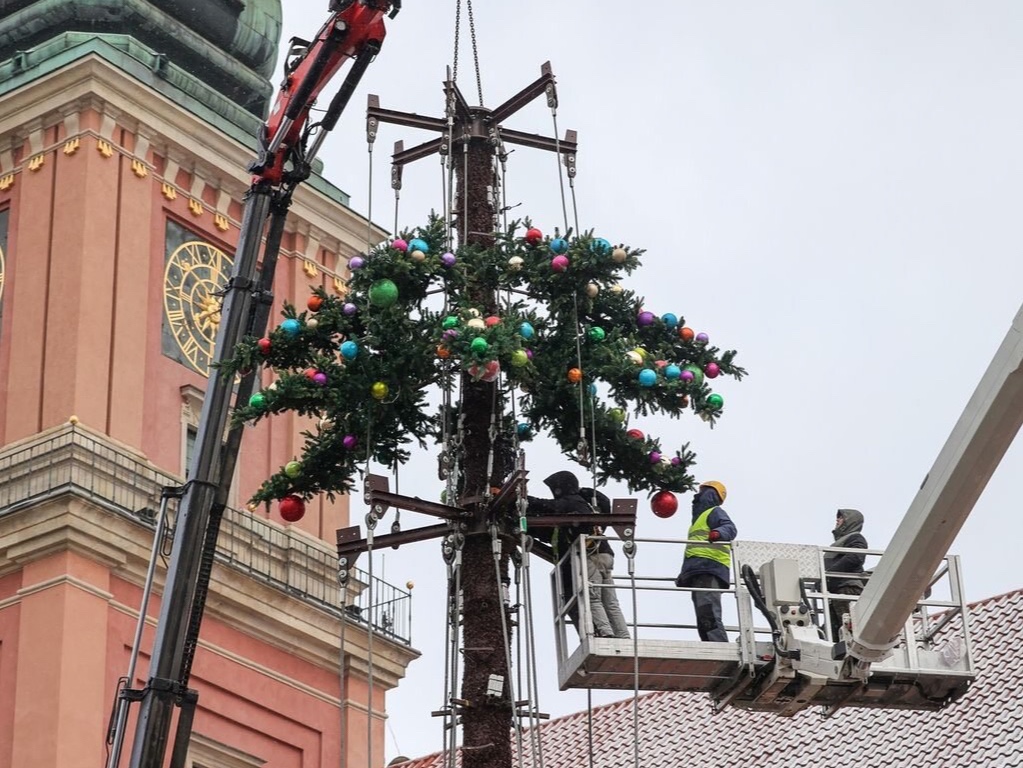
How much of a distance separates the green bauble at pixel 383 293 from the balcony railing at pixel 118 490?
13033 millimetres

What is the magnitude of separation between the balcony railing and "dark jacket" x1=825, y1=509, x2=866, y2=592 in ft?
41.8

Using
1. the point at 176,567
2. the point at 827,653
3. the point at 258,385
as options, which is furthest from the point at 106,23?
the point at 827,653

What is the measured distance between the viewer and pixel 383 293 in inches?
794

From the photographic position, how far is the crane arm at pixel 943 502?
17.6 meters

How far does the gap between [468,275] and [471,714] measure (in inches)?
133

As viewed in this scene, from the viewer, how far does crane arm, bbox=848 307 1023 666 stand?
57.8ft

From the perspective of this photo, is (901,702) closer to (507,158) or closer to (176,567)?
(507,158)

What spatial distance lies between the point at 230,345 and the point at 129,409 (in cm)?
957

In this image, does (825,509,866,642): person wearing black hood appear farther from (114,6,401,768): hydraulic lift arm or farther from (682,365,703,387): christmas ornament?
(114,6,401,768): hydraulic lift arm

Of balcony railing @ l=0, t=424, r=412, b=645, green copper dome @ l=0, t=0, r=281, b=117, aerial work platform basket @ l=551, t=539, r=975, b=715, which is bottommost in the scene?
aerial work platform basket @ l=551, t=539, r=975, b=715

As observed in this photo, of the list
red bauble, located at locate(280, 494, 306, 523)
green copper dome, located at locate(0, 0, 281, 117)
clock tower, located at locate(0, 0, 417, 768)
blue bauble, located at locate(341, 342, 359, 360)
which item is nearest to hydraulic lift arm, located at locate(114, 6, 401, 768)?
red bauble, located at locate(280, 494, 306, 523)

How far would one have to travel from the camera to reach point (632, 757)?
33.4 metres

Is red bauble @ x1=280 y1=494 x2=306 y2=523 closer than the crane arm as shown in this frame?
No

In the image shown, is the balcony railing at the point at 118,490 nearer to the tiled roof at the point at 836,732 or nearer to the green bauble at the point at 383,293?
the tiled roof at the point at 836,732
